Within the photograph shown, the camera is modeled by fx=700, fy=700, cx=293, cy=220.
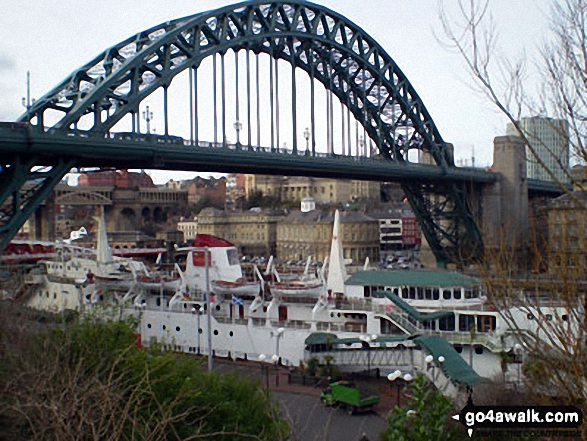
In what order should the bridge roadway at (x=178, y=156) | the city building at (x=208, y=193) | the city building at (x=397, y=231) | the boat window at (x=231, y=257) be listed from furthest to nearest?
1. the city building at (x=208, y=193)
2. the city building at (x=397, y=231)
3. the boat window at (x=231, y=257)
4. the bridge roadway at (x=178, y=156)

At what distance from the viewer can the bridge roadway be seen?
21.2 m

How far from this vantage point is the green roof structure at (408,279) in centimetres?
2277

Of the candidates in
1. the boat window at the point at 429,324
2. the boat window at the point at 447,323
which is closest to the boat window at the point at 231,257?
the boat window at the point at 429,324

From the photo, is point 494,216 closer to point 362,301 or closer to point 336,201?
point 362,301

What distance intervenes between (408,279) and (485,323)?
289 centimetres

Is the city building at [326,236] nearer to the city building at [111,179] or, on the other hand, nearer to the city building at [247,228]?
the city building at [247,228]

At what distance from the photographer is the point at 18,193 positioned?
2081 centimetres

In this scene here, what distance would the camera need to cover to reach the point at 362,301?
2355cm

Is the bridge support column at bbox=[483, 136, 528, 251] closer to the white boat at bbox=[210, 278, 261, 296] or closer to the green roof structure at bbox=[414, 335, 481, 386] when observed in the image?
the white boat at bbox=[210, 278, 261, 296]

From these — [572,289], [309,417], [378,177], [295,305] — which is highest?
[378,177]

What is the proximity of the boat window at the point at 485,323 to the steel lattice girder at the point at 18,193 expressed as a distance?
1415 centimetres

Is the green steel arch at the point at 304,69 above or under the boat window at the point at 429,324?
above

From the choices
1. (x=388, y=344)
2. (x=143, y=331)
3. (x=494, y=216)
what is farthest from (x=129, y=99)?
(x=494, y=216)

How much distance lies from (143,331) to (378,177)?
17794mm
